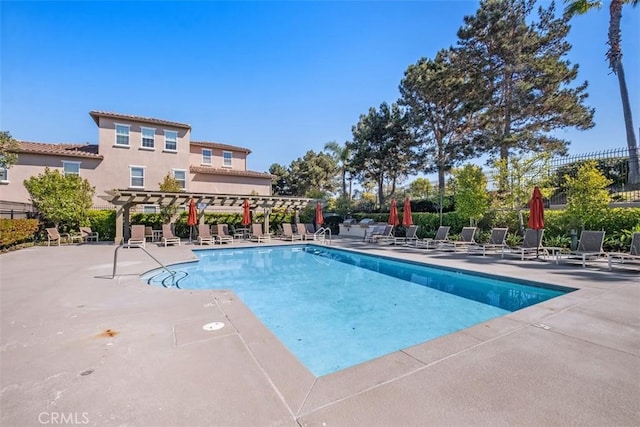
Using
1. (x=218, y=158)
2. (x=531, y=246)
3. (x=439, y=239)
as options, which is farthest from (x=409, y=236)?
(x=218, y=158)

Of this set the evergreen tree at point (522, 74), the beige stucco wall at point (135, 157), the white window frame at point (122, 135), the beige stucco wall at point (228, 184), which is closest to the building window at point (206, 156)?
the beige stucco wall at point (228, 184)

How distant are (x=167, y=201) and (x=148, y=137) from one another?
795 centimetres

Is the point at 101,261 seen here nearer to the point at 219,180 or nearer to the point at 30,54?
the point at 30,54

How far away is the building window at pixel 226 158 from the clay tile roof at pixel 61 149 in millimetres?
9203

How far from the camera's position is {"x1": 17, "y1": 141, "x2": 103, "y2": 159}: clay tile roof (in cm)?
1840

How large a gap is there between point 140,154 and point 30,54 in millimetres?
10534

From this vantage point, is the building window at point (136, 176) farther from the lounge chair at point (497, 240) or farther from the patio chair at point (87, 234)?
the lounge chair at point (497, 240)

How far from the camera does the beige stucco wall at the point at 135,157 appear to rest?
20.2 meters

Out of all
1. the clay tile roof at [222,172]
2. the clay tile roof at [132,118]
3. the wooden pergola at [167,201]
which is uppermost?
the clay tile roof at [132,118]

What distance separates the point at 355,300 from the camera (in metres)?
7.30

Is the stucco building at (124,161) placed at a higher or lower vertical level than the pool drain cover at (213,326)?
higher

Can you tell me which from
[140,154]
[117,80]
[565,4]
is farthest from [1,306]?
[565,4]

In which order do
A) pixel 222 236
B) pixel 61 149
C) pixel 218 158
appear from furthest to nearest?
pixel 218 158 < pixel 61 149 < pixel 222 236

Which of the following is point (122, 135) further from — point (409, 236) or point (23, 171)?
point (409, 236)
